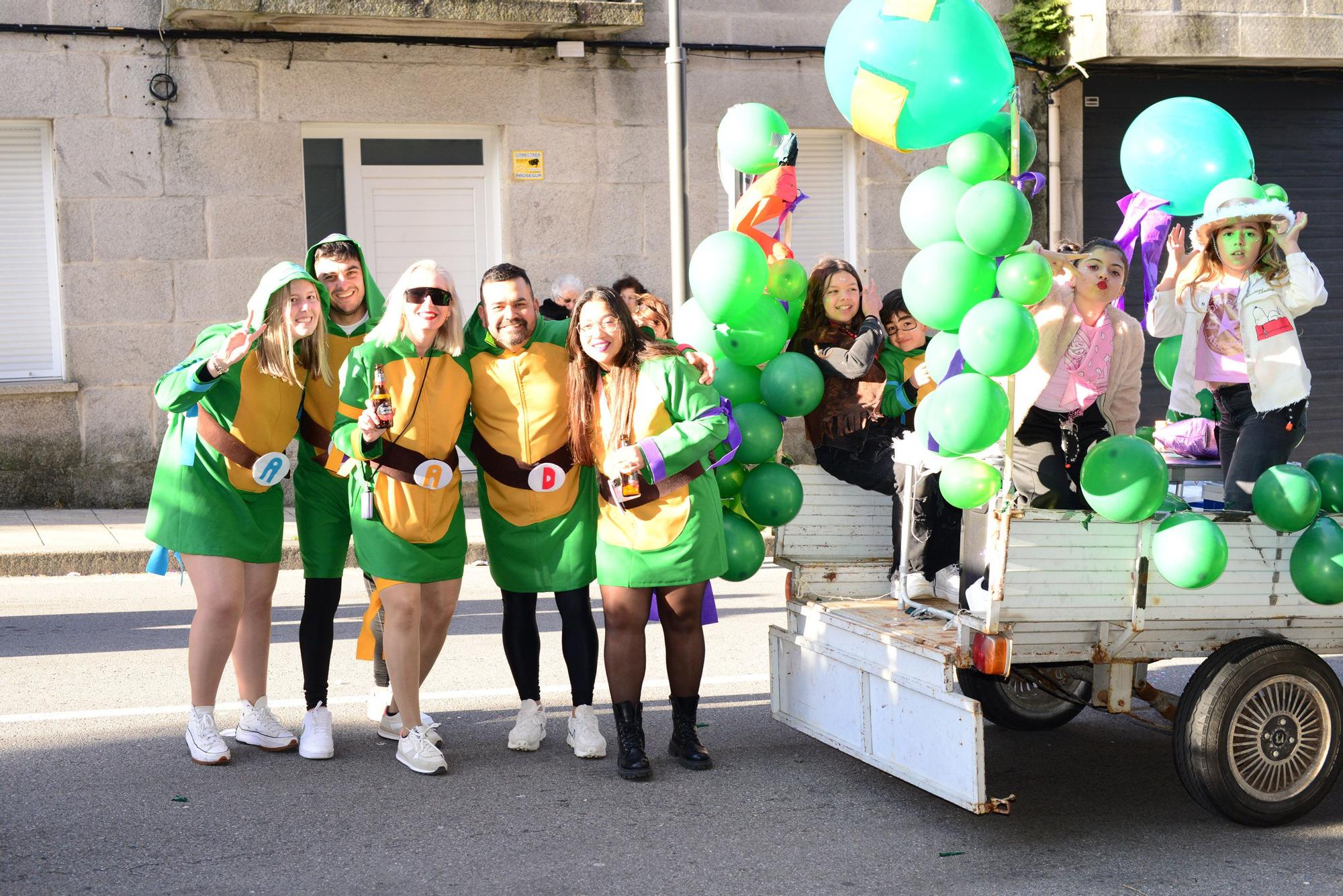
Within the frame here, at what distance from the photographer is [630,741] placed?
5.08 meters

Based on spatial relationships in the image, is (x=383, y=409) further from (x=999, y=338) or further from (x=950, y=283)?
(x=999, y=338)

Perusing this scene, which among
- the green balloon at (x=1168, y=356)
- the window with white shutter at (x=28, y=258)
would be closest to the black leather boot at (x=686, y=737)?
the green balloon at (x=1168, y=356)

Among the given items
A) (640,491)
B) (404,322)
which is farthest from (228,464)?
(640,491)

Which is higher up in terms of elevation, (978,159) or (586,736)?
(978,159)

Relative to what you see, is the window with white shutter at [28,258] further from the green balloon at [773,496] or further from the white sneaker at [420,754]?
the green balloon at [773,496]

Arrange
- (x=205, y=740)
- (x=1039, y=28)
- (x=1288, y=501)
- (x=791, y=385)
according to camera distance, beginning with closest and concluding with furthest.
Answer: (x=1288, y=501), (x=205, y=740), (x=791, y=385), (x=1039, y=28)

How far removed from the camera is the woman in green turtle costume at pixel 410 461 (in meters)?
4.99

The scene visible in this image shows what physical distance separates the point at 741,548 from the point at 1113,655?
144 cm

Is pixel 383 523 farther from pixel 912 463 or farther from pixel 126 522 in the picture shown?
pixel 126 522

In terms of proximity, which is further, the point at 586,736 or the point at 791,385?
the point at 791,385

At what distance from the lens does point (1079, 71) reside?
13.3m

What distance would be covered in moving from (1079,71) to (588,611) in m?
9.69

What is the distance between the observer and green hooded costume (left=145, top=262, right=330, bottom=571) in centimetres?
508

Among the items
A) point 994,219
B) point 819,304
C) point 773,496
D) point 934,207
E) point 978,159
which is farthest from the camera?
point 819,304
